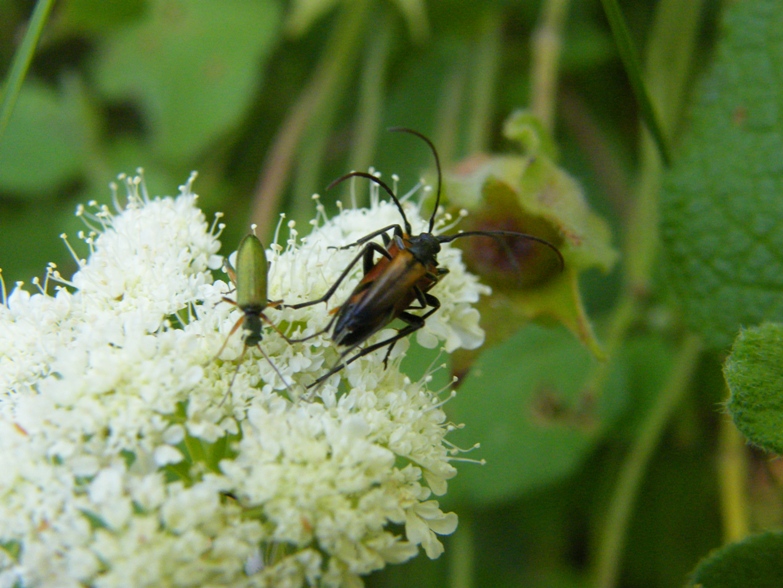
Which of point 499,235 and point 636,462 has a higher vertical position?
point 499,235

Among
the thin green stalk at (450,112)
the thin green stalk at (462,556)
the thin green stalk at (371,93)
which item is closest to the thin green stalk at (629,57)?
the thin green stalk at (450,112)

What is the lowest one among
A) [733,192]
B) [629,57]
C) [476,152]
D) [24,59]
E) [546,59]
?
[733,192]

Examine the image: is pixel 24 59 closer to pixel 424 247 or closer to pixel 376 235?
pixel 376 235

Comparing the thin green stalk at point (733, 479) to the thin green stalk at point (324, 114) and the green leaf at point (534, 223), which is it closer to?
the green leaf at point (534, 223)

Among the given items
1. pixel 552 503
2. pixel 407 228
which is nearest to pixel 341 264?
pixel 407 228

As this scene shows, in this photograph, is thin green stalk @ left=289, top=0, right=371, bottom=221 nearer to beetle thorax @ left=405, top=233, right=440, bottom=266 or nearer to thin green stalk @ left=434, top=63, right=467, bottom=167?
thin green stalk @ left=434, top=63, right=467, bottom=167

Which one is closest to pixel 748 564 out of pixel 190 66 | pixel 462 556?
pixel 462 556
